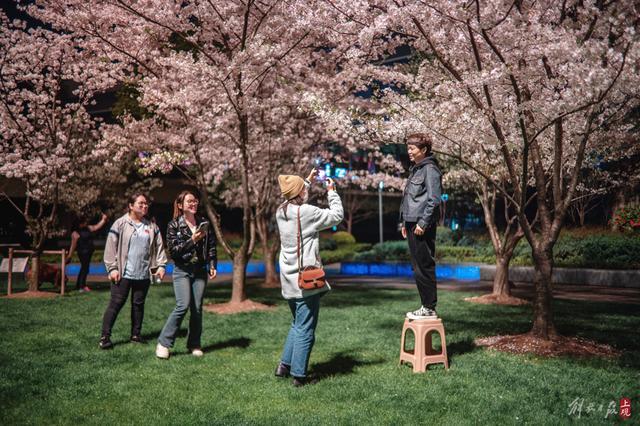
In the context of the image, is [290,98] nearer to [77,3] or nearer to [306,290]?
[77,3]

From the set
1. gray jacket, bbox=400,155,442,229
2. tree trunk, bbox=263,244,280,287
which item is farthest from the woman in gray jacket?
tree trunk, bbox=263,244,280,287

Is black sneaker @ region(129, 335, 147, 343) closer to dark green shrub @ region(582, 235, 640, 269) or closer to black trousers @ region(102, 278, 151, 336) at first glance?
black trousers @ region(102, 278, 151, 336)

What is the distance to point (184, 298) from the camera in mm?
6555

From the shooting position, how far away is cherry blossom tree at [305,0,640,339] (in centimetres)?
576

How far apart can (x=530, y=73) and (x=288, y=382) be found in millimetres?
4663

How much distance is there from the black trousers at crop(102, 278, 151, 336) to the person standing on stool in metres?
3.71

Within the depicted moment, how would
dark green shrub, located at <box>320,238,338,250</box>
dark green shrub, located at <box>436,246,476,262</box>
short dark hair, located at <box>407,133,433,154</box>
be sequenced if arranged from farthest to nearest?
1. dark green shrub, located at <box>320,238,338,250</box>
2. dark green shrub, located at <box>436,246,476,262</box>
3. short dark hair, located at <box>407,133,433,154</box>

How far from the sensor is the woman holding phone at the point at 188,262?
6.49 m

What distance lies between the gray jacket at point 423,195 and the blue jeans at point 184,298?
2.58m

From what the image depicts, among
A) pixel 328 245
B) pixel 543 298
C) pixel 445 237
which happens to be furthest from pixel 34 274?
pixel 328 245

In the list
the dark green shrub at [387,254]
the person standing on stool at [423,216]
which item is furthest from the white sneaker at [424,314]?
the dark green shrub at [387,254]

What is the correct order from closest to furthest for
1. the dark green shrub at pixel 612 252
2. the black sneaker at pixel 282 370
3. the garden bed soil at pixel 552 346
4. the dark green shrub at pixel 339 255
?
the black sneaker at pixel 282 370 → the garden bed soil at pixel 552 346 → the dark green shrub at pixel 612 252 → the dark green shrub at pixel 339 255

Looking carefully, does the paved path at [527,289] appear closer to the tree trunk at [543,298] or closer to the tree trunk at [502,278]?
the tree trunk at [502,278]

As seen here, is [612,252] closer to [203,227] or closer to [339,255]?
[339,255]
